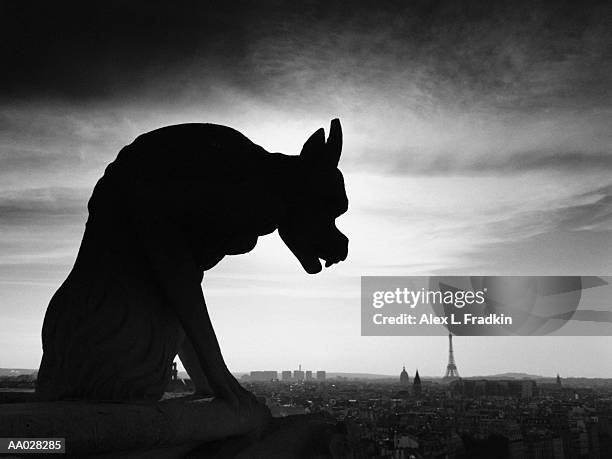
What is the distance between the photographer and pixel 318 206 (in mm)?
2068

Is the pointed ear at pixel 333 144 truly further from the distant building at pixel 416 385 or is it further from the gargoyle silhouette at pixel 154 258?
the distant building at pixel 416 385

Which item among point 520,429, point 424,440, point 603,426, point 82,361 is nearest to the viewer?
point 82,361

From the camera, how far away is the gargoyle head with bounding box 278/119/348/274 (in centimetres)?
202

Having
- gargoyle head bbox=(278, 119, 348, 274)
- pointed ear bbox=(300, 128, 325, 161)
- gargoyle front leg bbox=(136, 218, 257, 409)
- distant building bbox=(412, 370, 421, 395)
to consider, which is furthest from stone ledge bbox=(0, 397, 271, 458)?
distant building bbox=(412, 370, 421, 395)

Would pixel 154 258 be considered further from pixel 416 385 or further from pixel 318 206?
pixel 416 385

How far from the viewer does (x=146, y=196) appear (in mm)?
1779

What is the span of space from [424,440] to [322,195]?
40.5ft

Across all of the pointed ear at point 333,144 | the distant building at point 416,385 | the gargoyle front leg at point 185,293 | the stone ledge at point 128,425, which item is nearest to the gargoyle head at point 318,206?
the pointed ear at point 333,144

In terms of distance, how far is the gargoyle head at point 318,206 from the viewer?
202 centimetres

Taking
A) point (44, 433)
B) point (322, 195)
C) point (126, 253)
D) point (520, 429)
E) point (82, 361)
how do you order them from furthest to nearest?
1. point (520, 429)
2. point (322, 195)
3. point (126, 253)
4. point (82, 361)
5. point (44, 433)

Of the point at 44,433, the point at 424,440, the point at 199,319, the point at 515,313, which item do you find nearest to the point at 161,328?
the point at 199,319

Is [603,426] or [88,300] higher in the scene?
[88,300]

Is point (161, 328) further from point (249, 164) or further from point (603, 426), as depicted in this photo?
point (603, 426)

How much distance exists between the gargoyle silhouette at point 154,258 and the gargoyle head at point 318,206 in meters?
0.09
